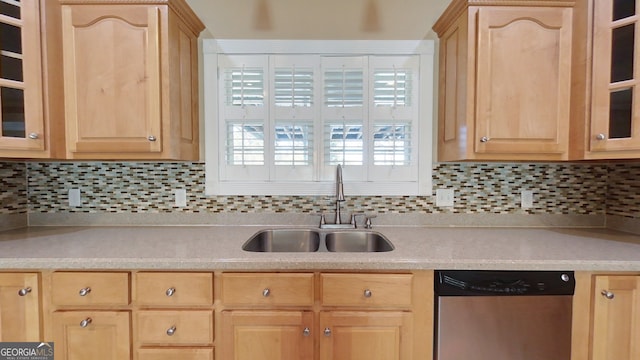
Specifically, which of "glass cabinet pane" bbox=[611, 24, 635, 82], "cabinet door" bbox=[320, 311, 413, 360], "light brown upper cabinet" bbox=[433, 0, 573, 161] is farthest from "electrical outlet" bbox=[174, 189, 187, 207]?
"glass cabinet pane" bbox=[611, 24, 635, 82]

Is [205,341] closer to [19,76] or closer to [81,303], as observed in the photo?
[81,303]

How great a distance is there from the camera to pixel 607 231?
183 centimetres

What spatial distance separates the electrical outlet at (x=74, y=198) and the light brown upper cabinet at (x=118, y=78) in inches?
19.3

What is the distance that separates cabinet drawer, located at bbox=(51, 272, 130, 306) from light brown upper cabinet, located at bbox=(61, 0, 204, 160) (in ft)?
1.97

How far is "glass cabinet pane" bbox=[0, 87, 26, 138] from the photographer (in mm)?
1428

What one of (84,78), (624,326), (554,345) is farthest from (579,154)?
(84,78)

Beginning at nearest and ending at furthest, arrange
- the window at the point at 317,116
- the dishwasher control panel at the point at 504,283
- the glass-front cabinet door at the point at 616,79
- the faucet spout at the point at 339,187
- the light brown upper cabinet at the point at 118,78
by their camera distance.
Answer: the dishwasher control panel at the point at 504,283 < the glass-front cabinet door at the point at 616,79 < the light brown upper cabinet at the point at 118,78 < the faucet spout at the point at 339,187 < the window at the point at 317,116

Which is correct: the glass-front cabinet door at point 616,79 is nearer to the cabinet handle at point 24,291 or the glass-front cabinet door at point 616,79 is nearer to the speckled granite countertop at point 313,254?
the speckled granite countertop at point 313,254

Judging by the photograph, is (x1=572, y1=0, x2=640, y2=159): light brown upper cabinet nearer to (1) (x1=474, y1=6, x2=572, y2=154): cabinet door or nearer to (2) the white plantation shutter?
(1) (x1=474, y1=6, x2=572, y2=154): cabinet door

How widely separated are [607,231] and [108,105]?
2873 mm

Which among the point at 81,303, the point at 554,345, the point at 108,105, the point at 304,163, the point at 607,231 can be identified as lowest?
the point at 554,345

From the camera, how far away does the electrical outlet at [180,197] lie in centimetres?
196

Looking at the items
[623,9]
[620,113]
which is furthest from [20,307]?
[623,9]

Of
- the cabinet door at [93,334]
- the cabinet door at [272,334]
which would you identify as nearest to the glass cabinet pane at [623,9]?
the cabinet door at [272,334]
